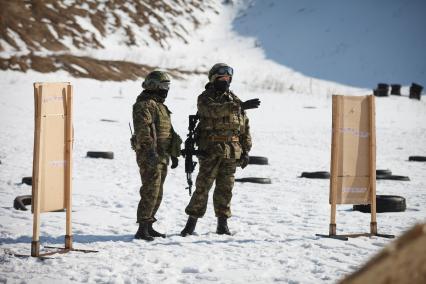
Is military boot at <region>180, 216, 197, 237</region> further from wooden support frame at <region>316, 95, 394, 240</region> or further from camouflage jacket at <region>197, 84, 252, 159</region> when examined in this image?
wooden support frame at <region>316, 95, 394, 240</region>

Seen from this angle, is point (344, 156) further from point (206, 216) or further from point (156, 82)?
point (206, 216)

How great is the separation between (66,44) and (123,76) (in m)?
10.5

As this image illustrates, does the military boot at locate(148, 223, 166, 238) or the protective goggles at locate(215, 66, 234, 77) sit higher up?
the protective goggles at locate(215, 66, 234, 77)

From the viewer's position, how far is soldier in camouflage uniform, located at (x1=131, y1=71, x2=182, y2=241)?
6.27 metres

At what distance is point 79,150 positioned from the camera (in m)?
15.4

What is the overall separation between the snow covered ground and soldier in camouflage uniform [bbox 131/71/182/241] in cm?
32

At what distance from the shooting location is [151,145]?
626cm

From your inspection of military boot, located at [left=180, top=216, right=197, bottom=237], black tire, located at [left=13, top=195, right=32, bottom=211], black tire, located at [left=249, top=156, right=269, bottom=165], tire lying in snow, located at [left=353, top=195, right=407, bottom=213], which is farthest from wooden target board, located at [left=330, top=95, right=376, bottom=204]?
black tire, located at [left=249, top=156, right=269, bottom=165]

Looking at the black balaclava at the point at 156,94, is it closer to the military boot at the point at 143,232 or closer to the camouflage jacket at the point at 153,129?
the camouflage jacket at the point at 153,129

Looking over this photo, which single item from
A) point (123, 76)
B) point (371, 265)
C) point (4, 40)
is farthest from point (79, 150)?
point (4, 40)

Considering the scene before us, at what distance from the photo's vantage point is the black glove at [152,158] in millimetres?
6230

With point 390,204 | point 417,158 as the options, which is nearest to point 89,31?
point 417,158

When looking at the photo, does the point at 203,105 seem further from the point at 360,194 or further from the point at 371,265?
the point at 371,265

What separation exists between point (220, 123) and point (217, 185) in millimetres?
700
